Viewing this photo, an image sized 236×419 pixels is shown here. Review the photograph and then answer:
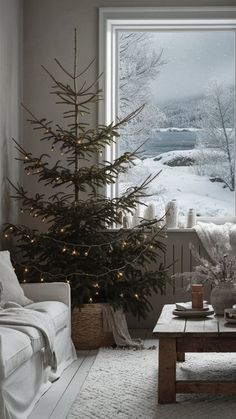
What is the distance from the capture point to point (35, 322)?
452cm

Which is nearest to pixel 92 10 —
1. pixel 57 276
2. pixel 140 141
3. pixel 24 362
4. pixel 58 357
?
pixel 140 141

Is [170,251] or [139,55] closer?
[170,251]

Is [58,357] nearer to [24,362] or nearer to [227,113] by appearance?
[24,362]

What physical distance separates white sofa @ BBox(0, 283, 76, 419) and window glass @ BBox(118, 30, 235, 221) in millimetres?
2079

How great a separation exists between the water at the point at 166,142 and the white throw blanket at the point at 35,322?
2910 mm

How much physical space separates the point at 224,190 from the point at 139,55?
147 centimetres

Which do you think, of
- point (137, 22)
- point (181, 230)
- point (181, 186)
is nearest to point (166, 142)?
point (181, 186)

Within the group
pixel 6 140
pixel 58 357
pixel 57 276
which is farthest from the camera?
pixel 6 140

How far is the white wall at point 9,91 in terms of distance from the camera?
6387 mm

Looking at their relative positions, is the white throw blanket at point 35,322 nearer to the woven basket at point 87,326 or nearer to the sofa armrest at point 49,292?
the sofa armrest at point 49,292

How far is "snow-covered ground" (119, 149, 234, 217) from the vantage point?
738cm

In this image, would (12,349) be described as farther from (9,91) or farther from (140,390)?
(9,91)

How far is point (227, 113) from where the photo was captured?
24.2ft

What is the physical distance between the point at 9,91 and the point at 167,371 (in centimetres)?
321
